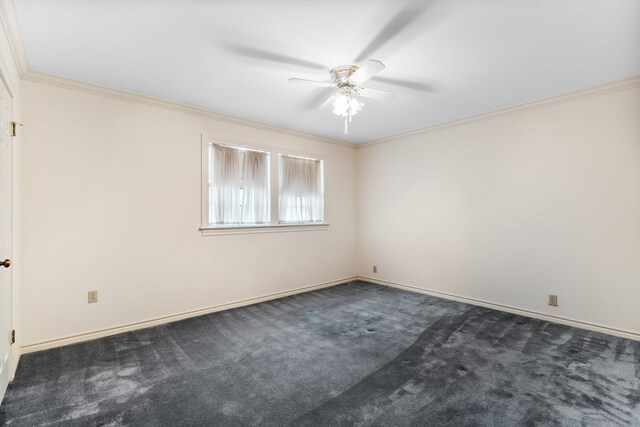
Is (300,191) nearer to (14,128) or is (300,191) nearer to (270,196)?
(270,196)

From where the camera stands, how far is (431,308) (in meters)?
3.91

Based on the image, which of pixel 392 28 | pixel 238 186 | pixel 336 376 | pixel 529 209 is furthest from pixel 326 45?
pixel 529 209

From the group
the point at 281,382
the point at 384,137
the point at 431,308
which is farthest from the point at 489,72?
the point at 281,382

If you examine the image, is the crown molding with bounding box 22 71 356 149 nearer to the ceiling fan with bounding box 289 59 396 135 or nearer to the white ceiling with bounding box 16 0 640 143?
the white ceiling with bounding box 16 0 640 143

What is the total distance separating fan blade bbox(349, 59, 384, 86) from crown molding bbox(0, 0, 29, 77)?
215 centimetres

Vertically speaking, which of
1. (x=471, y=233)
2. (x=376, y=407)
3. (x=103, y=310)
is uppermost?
(x=471, y=233)

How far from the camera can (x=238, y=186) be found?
4137 millimetres

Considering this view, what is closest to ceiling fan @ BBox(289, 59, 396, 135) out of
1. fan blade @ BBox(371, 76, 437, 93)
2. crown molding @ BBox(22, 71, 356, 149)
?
fan blade @ BBox(371, 76, 437, 93)

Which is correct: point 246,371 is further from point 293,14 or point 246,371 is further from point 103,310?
point 293,14

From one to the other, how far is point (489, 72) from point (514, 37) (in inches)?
22.4

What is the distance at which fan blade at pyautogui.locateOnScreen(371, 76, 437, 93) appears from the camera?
2920 mm

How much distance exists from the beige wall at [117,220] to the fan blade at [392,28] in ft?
7.40

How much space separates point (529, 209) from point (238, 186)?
3.55 metres

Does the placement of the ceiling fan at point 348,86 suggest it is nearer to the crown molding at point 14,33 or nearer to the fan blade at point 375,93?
the fan blade at point 375,93
